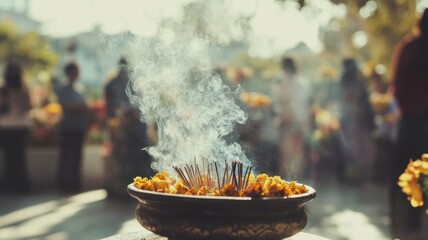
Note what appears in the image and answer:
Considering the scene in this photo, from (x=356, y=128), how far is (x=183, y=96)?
22.0 feet

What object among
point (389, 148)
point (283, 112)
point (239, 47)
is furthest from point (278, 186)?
point (239, 47)

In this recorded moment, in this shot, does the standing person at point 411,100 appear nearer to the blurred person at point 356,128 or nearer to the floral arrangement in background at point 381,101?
the blurred person at point 356,128

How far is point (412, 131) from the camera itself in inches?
232

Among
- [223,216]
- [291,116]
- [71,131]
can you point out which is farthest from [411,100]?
[71,131]

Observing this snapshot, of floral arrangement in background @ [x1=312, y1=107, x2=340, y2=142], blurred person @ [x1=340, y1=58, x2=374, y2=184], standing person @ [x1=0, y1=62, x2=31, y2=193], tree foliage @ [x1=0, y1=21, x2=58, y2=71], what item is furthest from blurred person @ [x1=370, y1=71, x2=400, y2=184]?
tree foliage @ [x1=0, y1=21, x2=58, y2=71]

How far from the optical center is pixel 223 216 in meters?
2.81

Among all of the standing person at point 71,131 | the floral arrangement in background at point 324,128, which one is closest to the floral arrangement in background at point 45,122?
the standing person at point 71,131

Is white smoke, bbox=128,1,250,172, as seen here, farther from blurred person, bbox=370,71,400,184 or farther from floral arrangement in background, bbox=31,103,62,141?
blurred person, bbox=370,71,400,184

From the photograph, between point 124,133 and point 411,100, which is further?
point 124,133

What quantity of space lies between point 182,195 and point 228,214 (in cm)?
25

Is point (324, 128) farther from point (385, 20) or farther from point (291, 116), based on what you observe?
point (385, 20)

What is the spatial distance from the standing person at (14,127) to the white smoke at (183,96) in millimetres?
4293

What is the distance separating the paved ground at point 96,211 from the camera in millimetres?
6668

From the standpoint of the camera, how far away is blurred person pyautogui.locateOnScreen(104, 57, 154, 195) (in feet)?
28.3
